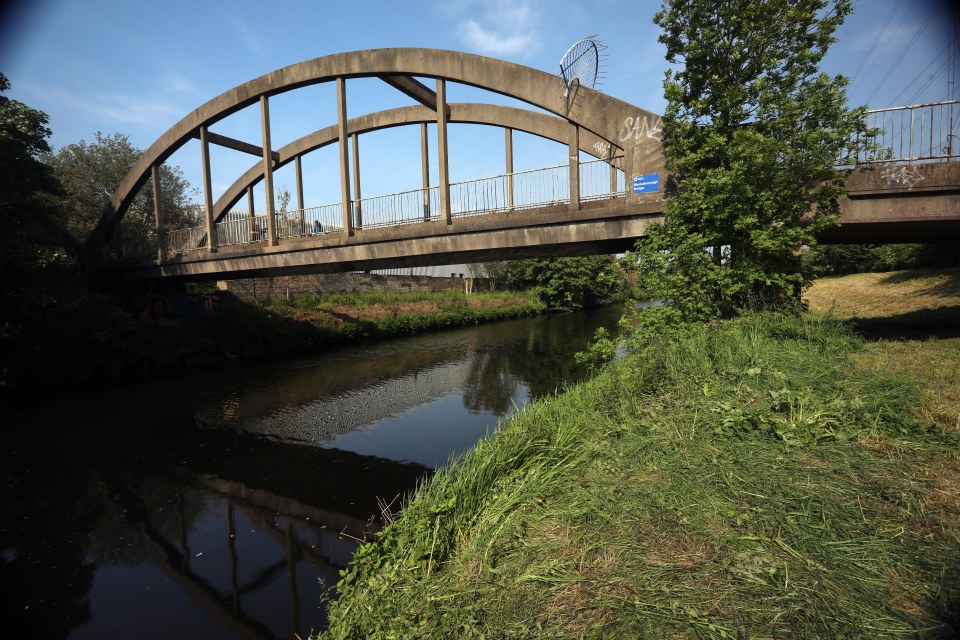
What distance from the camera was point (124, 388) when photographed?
13500 millimetres

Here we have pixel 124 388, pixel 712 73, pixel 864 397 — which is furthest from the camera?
pixel 124 388

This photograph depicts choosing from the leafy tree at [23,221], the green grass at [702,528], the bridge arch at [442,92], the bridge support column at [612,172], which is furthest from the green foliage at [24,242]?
the bridge support column at [612,172]

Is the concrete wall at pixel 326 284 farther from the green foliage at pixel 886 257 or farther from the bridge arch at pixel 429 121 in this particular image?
the green foliage at pixel 886 257

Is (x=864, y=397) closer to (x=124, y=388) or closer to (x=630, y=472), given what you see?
(x=630, y=472)

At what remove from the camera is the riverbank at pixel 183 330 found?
43.6 ft

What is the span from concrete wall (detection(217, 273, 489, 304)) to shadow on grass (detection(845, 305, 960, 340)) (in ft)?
75.3

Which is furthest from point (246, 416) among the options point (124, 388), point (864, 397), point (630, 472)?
point (864, 397)

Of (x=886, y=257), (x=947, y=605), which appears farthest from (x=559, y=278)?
(x=947, y=605)

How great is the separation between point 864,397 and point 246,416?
36.3 feet

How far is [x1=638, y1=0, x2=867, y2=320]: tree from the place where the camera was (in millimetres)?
6551

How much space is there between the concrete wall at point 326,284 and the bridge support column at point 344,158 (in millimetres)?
13200

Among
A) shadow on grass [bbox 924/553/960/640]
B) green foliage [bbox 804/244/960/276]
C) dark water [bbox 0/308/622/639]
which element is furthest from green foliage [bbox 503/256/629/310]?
shadow on grass [bbox 924/553/960/640]

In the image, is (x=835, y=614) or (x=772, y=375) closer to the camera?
(x=835, y=614)

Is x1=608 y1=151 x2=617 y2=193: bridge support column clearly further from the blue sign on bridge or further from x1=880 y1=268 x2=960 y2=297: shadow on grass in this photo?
x1=880 y1=268 x2=960 y2=297: shadow on grass
